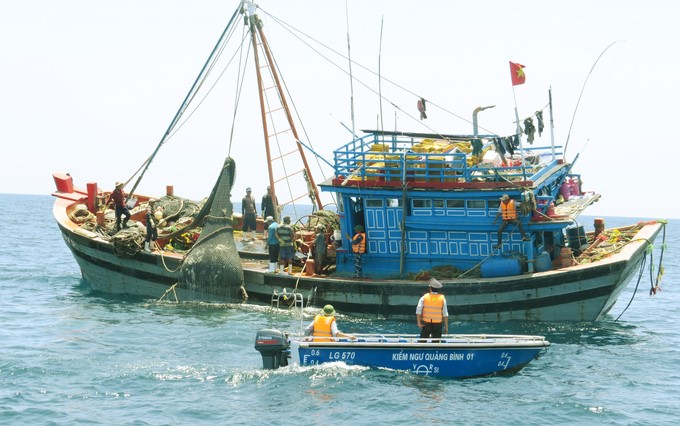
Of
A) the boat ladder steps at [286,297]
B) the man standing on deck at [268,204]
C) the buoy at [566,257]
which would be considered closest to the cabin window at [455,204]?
the buoy at [566,257]

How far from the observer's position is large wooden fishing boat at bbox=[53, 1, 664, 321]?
23.2 meters

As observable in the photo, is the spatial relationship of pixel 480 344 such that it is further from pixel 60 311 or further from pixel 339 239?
pixel 60 311

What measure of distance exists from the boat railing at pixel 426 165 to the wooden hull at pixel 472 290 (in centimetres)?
254

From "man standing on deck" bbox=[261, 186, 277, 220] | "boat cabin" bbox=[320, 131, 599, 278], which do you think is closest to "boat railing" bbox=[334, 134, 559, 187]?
"boat cabin" bbox=[320, 131, 599, 278]

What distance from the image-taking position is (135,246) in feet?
88.9

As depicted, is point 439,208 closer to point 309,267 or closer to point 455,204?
point 455,204

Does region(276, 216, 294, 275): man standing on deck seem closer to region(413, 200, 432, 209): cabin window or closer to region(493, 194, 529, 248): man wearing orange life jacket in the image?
region(413, 200, 432, 209): cabin window

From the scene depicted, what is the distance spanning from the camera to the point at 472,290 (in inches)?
923

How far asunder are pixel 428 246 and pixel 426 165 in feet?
6.81

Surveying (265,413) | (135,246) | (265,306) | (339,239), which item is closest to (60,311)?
(135,246)

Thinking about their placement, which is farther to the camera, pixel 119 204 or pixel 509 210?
pixel 119 204

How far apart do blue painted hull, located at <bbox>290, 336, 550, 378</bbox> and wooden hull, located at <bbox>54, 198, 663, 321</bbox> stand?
4.42 m

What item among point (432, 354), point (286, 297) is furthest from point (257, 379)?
point (286, 297)

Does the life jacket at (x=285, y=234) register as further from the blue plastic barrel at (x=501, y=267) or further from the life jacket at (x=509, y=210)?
the life jacket at (x=509, y=210)
